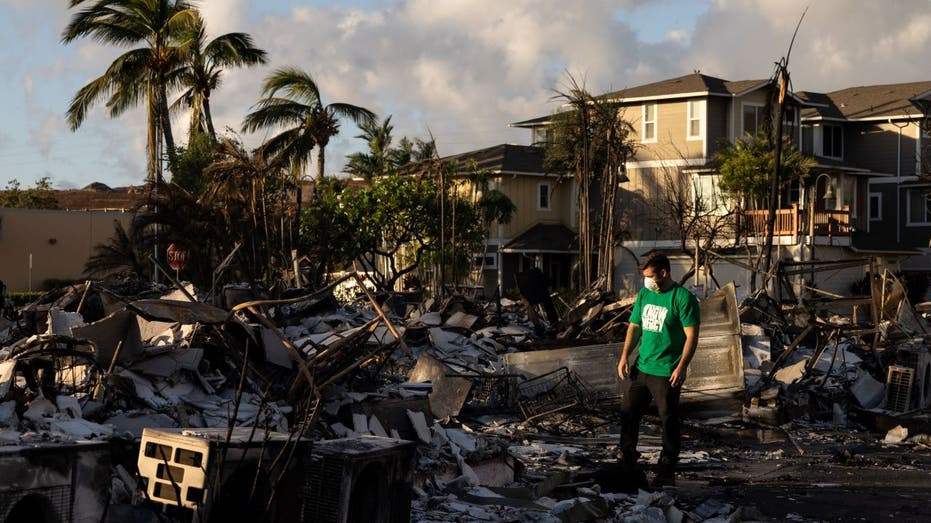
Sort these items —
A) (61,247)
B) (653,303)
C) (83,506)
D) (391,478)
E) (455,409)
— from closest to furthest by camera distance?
(83,506) < (391,478) < (653,303) < (455,409) < (61,247)

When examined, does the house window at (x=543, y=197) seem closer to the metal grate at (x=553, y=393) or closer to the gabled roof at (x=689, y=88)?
the gabled roof at (x=689, y=88)

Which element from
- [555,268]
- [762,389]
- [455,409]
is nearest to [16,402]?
[455,409]

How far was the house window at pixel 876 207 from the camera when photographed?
46.7 meters

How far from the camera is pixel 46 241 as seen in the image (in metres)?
54.0

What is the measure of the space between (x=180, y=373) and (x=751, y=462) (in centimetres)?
488

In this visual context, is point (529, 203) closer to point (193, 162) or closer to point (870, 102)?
point (193, 162)

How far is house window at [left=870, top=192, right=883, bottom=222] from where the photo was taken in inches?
1837

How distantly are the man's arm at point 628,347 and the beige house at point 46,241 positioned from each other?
151ft

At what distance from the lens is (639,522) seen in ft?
22.8

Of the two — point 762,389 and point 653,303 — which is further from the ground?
point 653,303

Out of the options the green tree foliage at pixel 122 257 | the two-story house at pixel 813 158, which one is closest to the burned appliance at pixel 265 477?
the green tree foliage at pixel 122 257

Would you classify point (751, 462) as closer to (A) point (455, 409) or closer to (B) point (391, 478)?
(A) point (455, 409)

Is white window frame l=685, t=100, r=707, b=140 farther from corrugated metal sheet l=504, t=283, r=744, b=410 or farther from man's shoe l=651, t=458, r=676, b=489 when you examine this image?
man's shoe l=651, t=458, r=676, b=489

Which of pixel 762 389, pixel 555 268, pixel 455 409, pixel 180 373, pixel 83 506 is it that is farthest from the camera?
pixel 555 268
